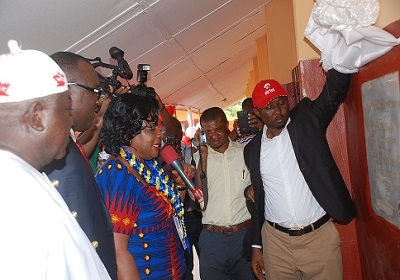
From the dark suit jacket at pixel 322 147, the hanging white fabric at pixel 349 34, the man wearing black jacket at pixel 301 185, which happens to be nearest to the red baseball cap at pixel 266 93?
the man wearing black jacket at pixel 301 185

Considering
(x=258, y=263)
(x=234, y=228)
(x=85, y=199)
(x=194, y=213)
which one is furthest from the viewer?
(x=194, y=213)

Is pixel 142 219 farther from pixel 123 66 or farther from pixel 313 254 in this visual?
pixel 313 254

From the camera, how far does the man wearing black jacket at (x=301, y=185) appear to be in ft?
8.35

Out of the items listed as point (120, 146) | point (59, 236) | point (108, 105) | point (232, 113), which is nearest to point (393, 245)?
point (120, 146)

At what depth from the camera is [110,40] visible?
345cm

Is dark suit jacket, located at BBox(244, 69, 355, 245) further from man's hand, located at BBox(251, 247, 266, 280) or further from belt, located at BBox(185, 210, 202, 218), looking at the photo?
belt, located at BBox(185, 210, 202, 218)

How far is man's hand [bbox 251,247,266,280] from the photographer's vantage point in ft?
9.77

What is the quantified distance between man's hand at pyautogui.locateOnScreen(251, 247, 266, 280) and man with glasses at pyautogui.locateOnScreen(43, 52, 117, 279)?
4.91ft

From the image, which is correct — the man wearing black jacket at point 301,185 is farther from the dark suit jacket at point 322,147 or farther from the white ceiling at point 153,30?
the white ceiling at point 153,30

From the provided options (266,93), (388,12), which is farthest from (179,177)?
(388,12)

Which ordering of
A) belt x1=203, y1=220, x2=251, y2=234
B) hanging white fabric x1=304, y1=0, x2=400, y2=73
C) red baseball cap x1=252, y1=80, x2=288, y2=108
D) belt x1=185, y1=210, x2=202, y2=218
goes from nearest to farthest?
1. hanging white fabric x1=304, y1=0, x2=400, y2=73
2. red baseball cap x1=252, y1=80, x2=288, y2=108
3. belt x1=203, y1=220, x2=251, y2=234
4. belt x1=185, y1=210, x2=202, y2=218

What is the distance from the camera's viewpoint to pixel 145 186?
2.00 m

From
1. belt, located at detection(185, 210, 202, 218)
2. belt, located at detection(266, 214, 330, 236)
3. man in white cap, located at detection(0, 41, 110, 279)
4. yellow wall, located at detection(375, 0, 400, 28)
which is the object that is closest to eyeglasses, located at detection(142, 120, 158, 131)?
man in white cap, located at detection(0, 41, 110, 279)

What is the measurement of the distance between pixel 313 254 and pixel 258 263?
20.3 inches
